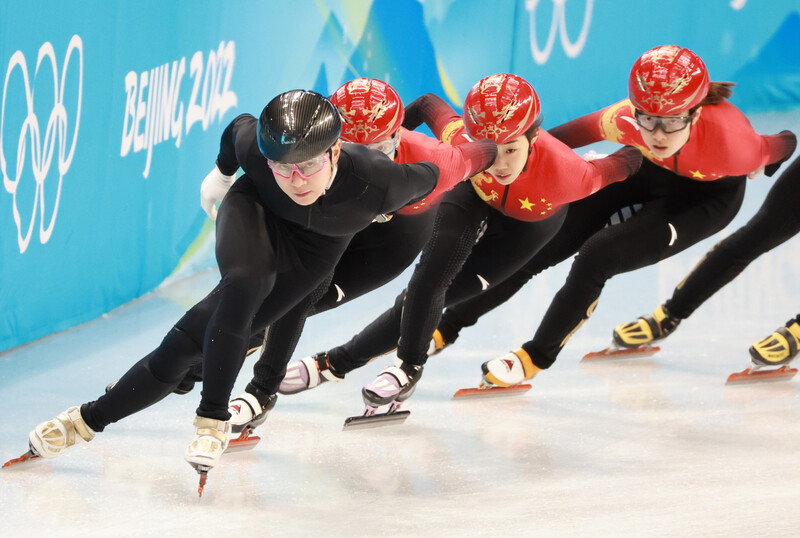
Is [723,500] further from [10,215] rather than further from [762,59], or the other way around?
[762,59]

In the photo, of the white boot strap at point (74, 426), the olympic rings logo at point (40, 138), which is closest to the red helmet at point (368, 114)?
the white boot strap at point (74, 426)

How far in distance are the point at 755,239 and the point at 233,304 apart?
2979mm

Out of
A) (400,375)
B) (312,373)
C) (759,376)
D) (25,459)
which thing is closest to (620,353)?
(759,376)

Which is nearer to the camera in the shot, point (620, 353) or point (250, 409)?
point (250, 409)

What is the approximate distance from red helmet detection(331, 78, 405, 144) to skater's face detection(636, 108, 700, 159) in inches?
46.1

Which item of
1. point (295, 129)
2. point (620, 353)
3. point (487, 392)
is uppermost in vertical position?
point (295, 129)

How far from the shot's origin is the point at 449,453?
4211mm

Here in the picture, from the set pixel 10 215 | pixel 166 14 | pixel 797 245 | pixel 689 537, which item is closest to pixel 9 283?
pixel 10 215

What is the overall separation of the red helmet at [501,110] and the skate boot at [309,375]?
4.20 ft

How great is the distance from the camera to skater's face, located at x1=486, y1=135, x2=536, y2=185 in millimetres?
4250

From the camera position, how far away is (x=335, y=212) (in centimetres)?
345

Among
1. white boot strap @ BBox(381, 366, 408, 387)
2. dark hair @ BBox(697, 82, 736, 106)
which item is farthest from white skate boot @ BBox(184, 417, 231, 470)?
dark hair @ BBox(697, 82, 736, 106)

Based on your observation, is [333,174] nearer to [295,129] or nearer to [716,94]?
[295,129]

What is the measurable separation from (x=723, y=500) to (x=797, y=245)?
4684 millimetres
